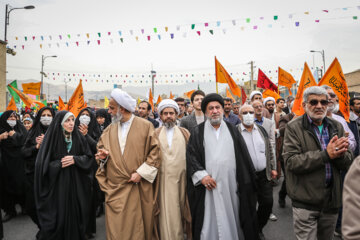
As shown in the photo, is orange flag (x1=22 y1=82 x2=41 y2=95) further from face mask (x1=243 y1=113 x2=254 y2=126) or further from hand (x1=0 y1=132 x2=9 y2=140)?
face mask (x1=243 y1=113 x2=254 y2=126)

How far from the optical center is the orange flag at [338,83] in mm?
3967

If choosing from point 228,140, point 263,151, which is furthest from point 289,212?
point 228,140

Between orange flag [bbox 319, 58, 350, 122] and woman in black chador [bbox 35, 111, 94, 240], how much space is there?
4.17 meters

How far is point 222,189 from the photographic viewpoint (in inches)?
113

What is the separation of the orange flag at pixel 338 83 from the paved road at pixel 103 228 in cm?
208

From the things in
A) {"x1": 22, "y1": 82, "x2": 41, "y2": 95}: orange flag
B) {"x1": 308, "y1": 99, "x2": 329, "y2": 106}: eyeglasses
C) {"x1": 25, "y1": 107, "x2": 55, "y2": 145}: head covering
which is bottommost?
{"x1": 25, "y1": 107, "x2": 55, "y2": 145}: head covering

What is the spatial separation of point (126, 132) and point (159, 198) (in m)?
1.02

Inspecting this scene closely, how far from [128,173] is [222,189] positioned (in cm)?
118

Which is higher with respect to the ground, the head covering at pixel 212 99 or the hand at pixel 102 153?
the head covering at pixel 212 99

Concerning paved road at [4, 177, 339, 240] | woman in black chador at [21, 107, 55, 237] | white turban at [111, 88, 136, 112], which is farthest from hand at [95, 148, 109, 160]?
paved road at [4, 177, 339, 240]

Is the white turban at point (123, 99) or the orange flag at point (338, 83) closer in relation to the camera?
the white turban at point (123, 99)

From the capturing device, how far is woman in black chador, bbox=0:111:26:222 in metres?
4.90

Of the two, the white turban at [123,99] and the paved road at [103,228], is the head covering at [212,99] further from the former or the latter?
the paved road at [103,228]

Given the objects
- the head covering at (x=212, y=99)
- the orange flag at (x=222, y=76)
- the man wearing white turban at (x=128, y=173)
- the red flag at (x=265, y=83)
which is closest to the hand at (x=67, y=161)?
the man wearing white turban at (x=128, y=173)
